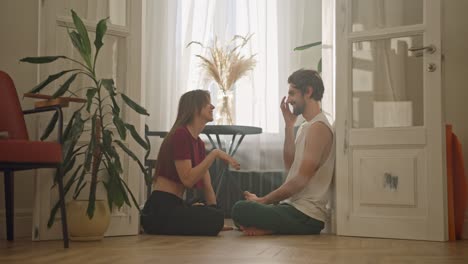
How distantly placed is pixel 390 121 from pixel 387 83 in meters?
0.24

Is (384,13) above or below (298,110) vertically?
above

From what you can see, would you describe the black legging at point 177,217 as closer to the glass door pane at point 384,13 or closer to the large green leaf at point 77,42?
the large green leaf at point 77,42

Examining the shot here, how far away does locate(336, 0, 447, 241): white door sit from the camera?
150 inches

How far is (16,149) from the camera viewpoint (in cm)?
309

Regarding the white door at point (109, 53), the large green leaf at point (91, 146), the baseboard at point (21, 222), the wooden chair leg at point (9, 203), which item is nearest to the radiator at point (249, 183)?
the white door at point (109, 53)

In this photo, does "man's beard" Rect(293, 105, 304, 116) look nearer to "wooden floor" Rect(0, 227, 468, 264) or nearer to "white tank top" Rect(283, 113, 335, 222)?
"white tank top" Rect(283, 113, 335, 222)

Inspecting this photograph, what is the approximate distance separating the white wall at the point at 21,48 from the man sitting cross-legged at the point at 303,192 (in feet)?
4.24

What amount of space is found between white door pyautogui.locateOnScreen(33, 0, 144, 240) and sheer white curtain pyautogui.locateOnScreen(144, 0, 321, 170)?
5.69 feet

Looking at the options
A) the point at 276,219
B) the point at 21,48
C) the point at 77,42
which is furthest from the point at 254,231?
the point at 21,48

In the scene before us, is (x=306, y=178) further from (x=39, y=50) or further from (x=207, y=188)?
(x=39, y=50)

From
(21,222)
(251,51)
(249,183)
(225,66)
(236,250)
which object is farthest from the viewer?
(251,51)

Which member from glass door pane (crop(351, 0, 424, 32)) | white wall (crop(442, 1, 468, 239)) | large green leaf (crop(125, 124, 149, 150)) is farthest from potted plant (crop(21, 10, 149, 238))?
white wall (crop(442, 1, 468, 239))

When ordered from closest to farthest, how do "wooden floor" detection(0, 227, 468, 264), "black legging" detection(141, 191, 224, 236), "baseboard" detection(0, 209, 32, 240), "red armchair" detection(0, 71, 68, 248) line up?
1. "wooden floor" detection(0, 227, 468, 264)
2. "red armchair" detection(0, 71, 68, 248)
3. "baseboard" detection(0, 209, 32, 240)
4. "black legging" detection(141, 191, 224, 236)

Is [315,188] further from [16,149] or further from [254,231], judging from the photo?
[16,149]
